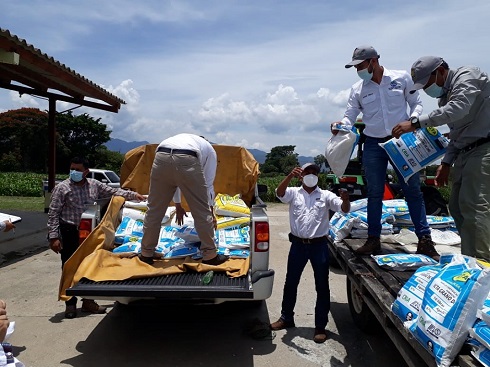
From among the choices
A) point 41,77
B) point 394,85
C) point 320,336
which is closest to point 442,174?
point 394,85

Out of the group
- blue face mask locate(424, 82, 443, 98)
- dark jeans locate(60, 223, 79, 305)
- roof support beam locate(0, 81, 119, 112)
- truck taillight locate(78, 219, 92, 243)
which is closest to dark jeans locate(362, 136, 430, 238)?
blue face mask locate(424, 82, 443, 98)

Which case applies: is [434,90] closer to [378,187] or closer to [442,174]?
[442,174]

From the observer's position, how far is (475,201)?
366cm

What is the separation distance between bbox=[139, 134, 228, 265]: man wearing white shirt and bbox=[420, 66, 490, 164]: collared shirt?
2.10 metres

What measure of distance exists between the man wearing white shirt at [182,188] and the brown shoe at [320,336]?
46.1 inches

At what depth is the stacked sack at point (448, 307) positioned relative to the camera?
2.18 m

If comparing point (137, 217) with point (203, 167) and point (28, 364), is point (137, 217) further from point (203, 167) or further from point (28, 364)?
point (28, 364)

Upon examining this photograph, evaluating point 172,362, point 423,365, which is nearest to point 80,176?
point 172,362

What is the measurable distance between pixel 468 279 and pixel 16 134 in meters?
43.3

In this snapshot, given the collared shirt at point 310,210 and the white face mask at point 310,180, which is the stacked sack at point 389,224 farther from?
the white face mask at point 310,180

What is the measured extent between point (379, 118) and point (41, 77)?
294 inches

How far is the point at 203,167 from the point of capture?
457 cm

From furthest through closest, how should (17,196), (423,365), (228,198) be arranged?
(17,196) → (228,198) → (423,365)

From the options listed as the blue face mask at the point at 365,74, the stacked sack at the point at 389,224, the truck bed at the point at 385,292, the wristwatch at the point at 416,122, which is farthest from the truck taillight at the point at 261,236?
the blue face mask at the point at 365,74
